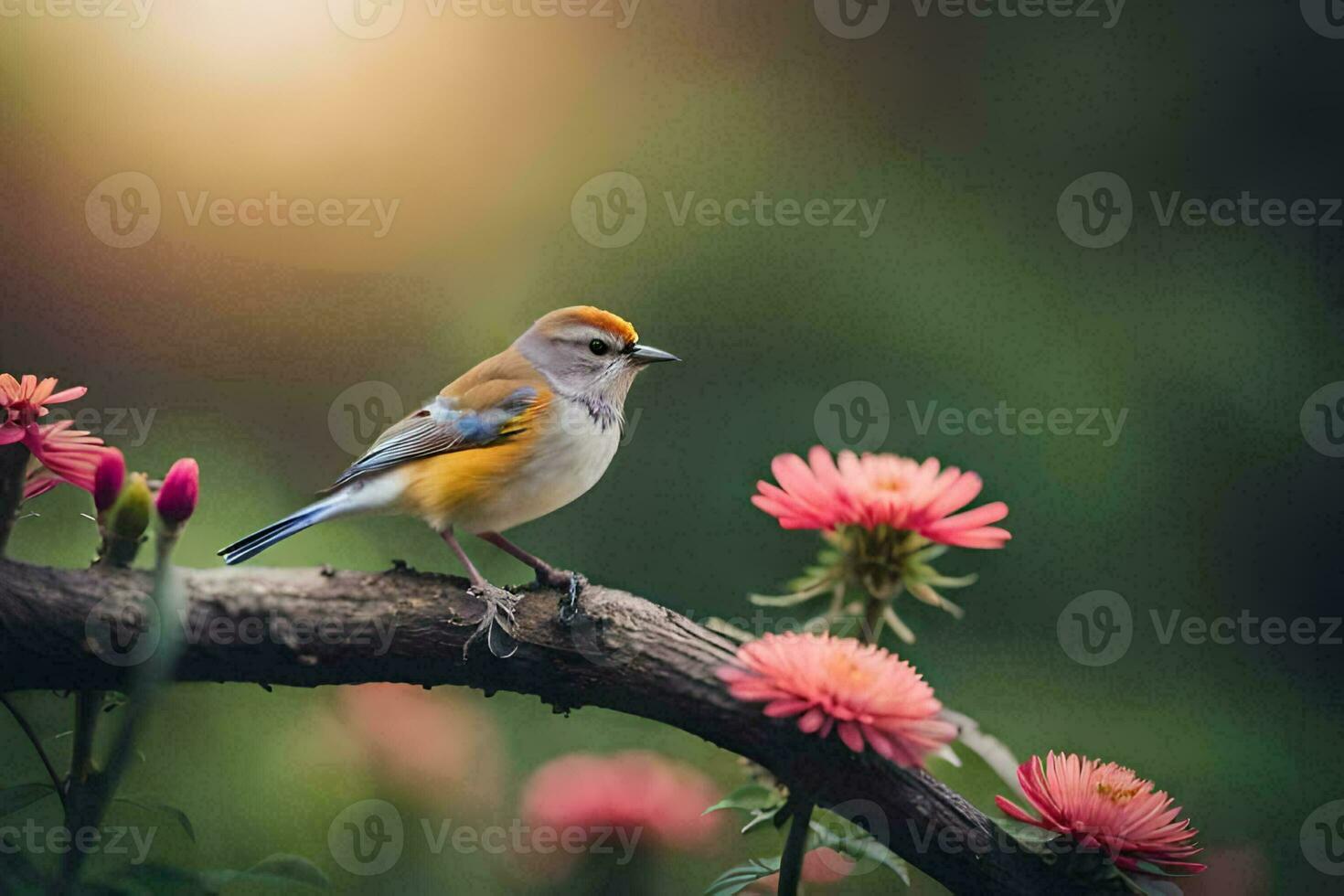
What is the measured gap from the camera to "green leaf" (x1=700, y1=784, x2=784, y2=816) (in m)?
0.89

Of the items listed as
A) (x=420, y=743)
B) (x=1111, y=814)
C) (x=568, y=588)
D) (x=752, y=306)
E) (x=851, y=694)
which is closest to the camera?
(x=851, y=694)

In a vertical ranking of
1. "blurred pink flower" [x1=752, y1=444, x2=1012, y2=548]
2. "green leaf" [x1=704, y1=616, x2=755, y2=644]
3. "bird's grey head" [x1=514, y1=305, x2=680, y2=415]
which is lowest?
"green leaf" [x1=704, y1=616, x2=755, y2=644]

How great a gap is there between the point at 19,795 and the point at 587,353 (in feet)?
1.77

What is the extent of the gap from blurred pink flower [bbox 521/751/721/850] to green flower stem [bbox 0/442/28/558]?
0.48 meters

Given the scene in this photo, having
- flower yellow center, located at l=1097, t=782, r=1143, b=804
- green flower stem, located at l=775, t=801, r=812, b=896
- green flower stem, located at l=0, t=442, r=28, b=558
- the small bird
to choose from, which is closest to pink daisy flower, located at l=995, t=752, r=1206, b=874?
flower yellow center, located at l=1097, t=782, r=1143, b=804

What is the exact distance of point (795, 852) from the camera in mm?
869

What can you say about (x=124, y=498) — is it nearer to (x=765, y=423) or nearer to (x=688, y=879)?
(x=688, y=879)

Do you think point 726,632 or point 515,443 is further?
point 515,443

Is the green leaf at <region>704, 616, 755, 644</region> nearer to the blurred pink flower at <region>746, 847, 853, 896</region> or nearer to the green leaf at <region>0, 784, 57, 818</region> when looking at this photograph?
the blurred pink flower at <region>746, 847, 853, 896</region>

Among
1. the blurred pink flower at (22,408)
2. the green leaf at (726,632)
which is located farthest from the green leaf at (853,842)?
the blurred pink flower at (22,408)

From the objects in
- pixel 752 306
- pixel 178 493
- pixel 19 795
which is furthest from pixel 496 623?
pixel 752 306

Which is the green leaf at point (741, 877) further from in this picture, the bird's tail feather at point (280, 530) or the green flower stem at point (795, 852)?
the bird's tail feather at point (280, 530)

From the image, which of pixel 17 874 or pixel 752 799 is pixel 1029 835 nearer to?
pixel 752 799

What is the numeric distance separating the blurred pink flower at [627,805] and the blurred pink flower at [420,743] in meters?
0.11
